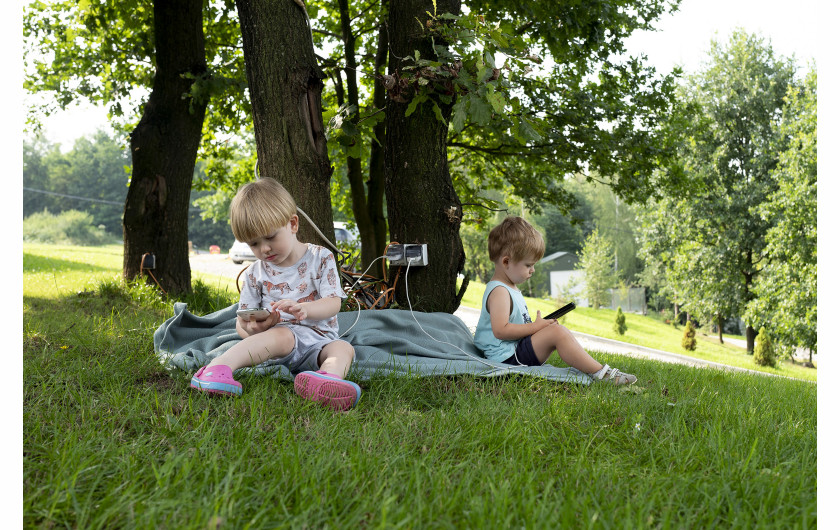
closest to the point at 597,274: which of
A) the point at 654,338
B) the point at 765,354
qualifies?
the point at 654,338

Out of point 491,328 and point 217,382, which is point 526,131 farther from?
point 217,382

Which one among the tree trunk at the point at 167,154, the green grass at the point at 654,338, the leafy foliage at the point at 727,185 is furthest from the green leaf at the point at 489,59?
the leafy foliage at the point at 727,185

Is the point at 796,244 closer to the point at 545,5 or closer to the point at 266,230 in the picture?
the point at 545,5

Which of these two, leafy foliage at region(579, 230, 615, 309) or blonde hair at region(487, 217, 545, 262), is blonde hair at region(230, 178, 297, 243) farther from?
leafy foliage at region(579, 230, 615, 309)

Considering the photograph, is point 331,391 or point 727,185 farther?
point 727,185

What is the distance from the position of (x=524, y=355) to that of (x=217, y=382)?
74.7 inches

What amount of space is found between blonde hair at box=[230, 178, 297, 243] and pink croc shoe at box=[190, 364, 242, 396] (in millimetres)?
684

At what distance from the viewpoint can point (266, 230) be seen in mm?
3004

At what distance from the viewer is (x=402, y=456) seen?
76.6 inches

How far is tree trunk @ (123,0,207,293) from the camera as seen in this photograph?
20.8ft

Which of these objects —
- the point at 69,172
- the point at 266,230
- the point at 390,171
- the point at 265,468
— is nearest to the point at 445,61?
the point at 390,171

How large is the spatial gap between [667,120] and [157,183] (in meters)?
7.32

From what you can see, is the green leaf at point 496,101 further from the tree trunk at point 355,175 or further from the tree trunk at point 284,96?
the tree trunk at point 355,175

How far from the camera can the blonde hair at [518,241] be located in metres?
3.71
